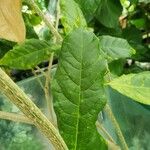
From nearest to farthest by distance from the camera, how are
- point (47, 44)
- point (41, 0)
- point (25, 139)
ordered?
point (47, 44)
point (25, 139)
point (41, 0)

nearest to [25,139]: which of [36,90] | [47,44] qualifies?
[36,90]

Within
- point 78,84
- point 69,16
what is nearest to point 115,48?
point 69,16

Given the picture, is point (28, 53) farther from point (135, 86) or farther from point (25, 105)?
point (25, 105)

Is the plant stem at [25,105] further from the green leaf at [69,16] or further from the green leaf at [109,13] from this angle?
the green leaf at [109,13]

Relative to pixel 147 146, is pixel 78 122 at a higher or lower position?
higher

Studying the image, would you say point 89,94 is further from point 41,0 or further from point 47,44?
point 41,0

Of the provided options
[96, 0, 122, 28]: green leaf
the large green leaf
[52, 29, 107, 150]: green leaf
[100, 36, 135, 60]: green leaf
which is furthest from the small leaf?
[96, 0, 122, 28]: green leaf
